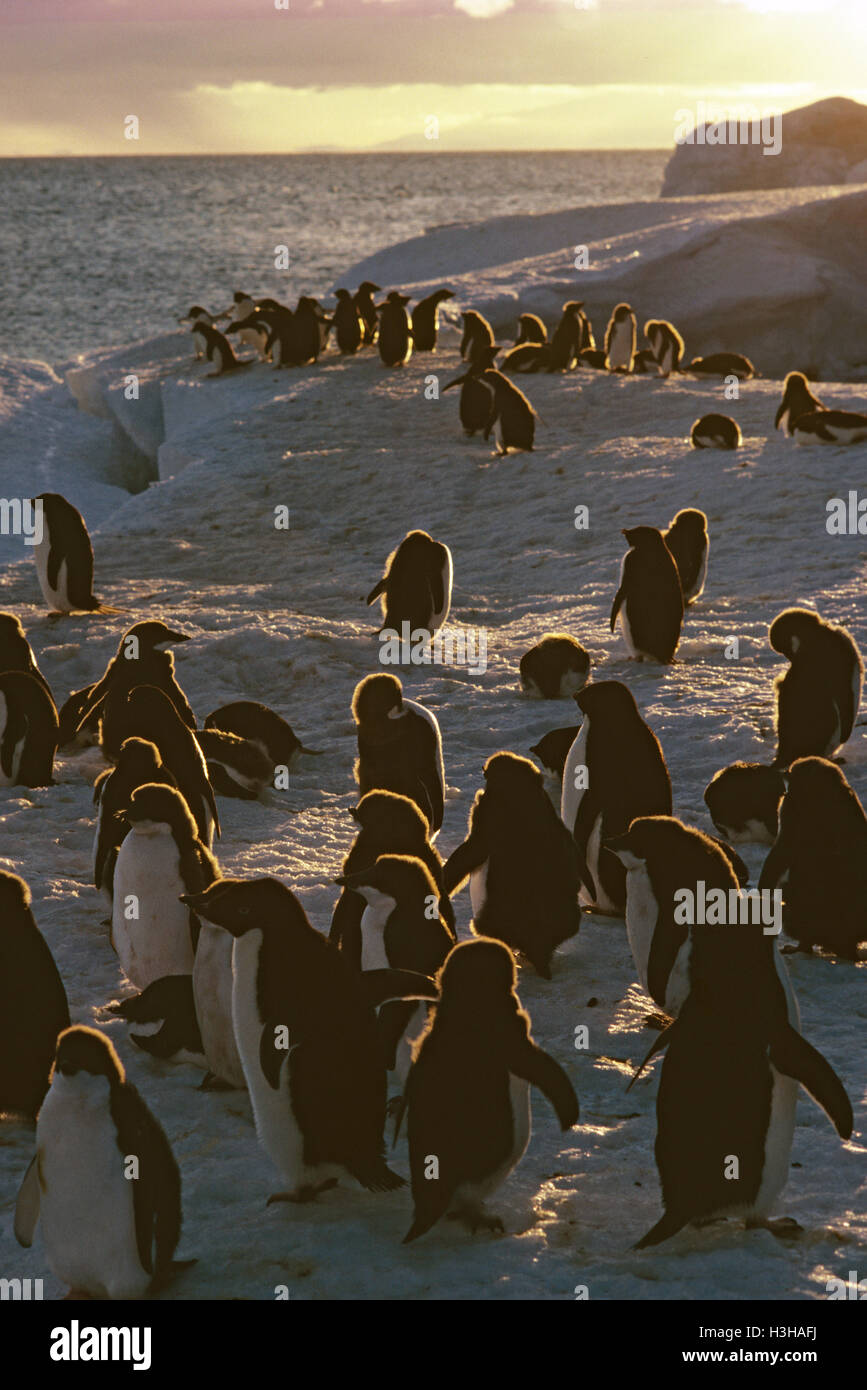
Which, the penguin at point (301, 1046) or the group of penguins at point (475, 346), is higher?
the group of penguins at point (475, 346)

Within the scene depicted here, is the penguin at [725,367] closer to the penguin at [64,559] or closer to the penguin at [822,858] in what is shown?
the penguin at [64,559]

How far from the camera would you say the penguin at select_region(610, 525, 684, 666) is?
8266 mm

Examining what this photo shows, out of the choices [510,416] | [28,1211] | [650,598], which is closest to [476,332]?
[510,416]

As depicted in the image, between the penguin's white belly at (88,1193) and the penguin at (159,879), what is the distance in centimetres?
139

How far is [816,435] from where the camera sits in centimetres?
1288

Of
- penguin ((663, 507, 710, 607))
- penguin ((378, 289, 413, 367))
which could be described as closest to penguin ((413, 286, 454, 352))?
penguin ((378, 289, 413, 367))

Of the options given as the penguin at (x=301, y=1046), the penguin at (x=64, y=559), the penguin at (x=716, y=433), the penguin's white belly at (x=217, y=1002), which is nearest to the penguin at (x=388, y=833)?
the penguin's white belly at (x=217, y=1002)

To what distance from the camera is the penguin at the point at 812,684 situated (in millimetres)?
6402

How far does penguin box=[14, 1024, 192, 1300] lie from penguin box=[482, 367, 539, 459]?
1128 centimetres

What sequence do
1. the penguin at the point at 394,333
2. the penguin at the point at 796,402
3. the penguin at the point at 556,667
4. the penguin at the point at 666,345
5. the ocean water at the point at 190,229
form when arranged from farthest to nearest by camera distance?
1. the ocean water at the point at 190,229
2. the penguin at the point at 666,345
3. the penguin at the point at 394,333
4. the penguin at the point at 796,402
5. the penguin at the point at 556,667

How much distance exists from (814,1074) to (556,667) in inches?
189
